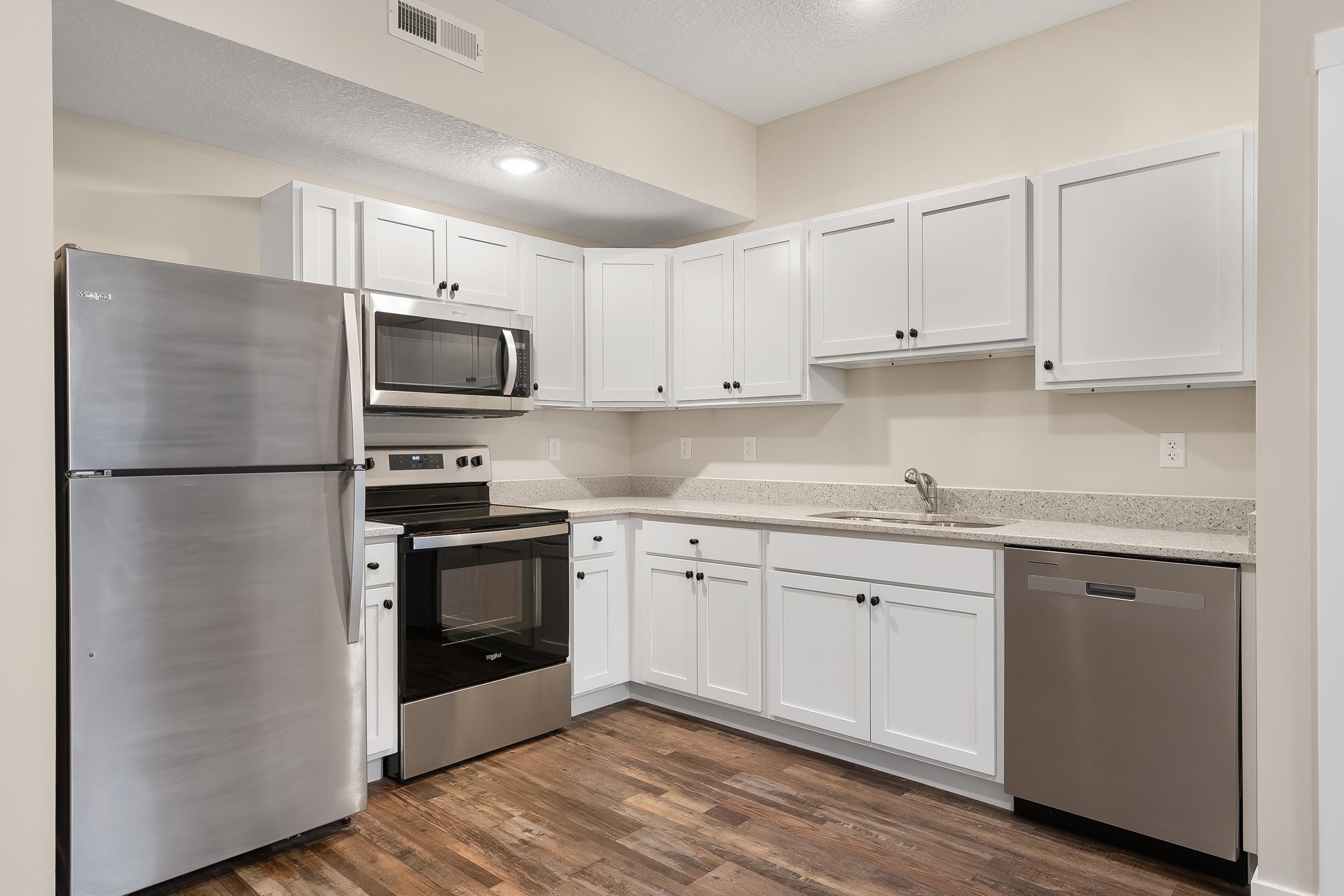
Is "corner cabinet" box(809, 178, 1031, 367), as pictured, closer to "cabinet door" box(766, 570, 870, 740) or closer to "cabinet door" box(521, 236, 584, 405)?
"cabinet door" box(766, 570, 870, 740)

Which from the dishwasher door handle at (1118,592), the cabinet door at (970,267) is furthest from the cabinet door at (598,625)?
the dishwasher door handle at (1118,592)

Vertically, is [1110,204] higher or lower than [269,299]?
higher

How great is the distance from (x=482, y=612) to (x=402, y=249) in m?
1.43

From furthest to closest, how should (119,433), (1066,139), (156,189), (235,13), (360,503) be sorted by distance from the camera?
(1066,139)
(156,189)
(360,503)
(235,13)
(119,433)

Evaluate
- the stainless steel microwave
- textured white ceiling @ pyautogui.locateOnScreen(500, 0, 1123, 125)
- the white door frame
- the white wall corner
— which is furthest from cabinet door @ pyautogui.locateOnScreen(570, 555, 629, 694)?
the white wall corner

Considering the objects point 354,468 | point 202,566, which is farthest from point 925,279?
point 202,566

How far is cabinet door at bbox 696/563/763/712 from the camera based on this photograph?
3.14 m

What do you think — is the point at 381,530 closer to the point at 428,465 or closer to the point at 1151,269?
the point at 428,465

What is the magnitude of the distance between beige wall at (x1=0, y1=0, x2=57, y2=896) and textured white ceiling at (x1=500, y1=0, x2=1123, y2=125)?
1536 millimetres

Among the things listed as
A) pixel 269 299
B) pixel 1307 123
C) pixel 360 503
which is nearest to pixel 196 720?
pixel 360 503

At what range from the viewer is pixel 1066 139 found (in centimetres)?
292

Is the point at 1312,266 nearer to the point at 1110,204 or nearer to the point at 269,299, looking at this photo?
the point at 1110,204

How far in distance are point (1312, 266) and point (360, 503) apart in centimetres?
251

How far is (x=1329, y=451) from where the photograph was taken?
5.65 feet
